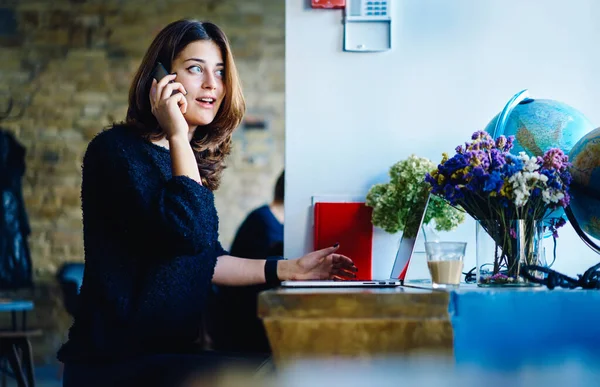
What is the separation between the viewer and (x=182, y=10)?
590 cm

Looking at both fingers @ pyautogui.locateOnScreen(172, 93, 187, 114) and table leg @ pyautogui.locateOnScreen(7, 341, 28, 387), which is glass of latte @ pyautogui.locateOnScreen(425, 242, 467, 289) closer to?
fingers @ pyautogui.locateOnScreen(172, 93, 187, 114)

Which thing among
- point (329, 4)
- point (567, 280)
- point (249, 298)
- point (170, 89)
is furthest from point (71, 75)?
point (567, 280)

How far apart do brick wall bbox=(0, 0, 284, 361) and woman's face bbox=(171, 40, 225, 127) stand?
153 inches

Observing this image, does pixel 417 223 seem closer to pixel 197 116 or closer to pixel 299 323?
pixel 197 116

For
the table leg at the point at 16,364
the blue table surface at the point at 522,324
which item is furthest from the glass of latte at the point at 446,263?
the table leg at the point at 16,364

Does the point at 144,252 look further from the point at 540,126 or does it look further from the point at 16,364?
the point at 16,364

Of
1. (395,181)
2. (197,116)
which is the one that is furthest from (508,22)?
(197,116)

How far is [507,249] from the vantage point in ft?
4.66

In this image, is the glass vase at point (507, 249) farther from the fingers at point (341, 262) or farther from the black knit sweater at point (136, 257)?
the black knit sweater at point (136, 257)

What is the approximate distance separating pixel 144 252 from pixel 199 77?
0.54 m

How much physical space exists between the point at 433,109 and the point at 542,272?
36.9 inches

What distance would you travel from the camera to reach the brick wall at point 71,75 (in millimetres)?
5891

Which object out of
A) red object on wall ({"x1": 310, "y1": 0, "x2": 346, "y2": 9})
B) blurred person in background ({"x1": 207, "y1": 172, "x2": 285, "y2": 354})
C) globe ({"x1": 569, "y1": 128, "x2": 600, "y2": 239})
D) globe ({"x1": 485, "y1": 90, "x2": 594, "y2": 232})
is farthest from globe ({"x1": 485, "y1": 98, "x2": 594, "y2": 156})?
blurred person in background ({"x1": 207, "y1": 172, "x2": 285, "y2": 354})

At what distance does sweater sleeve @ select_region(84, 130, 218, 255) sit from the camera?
160 centimetres
